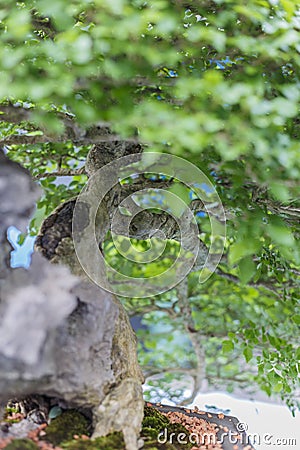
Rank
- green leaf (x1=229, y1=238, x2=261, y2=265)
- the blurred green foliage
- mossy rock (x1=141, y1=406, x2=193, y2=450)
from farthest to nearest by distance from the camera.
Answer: mossy rock (x1=141, y1=406, x2=193, y2=450), green leaf (x1=229, y1=238, x2=261, y2=265), the blurred green foliage

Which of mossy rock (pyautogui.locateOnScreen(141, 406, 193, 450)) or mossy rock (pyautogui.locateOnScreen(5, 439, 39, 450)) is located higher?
mossy rock (pyautogui.locateOnScreen(5, 439, 39, 450))

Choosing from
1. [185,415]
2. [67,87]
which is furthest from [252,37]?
[185,415]

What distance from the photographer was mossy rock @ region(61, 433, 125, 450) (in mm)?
720

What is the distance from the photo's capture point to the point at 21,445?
71 centimetres

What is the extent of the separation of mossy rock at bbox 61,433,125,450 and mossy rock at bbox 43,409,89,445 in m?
0.02

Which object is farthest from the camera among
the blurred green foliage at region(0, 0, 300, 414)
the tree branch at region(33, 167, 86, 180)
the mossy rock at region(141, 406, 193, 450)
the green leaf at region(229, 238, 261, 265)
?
the tree branch at region(33, 167, 86, 180)

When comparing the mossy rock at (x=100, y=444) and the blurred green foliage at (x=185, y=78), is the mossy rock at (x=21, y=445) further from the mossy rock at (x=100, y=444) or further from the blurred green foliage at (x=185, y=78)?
the blurred green foliage at (x=185, y=78)

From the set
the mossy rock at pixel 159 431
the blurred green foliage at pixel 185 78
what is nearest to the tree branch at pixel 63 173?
the blurred green foliage at pixel 185 78

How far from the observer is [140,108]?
62cm

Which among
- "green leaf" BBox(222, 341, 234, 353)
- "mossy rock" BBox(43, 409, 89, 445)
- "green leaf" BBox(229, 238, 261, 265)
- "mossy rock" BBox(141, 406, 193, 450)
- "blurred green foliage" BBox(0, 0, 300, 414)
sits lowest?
"green leaf" BBox(222, 341, 234, 353)

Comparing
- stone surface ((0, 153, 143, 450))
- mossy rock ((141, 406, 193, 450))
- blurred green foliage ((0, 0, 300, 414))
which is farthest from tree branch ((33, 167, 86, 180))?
mossy rock ((141, 406, 193, 450))

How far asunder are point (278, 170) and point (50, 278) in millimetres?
325

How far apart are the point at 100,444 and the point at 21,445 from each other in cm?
10

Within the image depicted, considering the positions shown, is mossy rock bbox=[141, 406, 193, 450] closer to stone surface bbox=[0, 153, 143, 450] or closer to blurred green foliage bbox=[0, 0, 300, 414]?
stone surface bbox=[0, 153, 143, 450]
